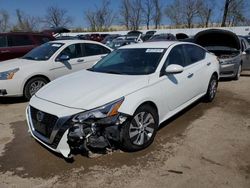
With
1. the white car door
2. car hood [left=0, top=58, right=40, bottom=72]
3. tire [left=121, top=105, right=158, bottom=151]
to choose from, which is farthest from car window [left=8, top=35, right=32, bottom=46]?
tire [left=121, top=105, right=158, bottom=151]

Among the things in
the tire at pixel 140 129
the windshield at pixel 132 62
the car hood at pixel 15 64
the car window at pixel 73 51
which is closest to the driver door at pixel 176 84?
the windshield at pixel 132 62

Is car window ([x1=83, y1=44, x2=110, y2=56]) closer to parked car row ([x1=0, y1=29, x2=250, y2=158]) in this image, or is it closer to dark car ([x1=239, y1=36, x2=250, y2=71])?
parked car row ([x1=0, y1=29, x2=250, y2=158])

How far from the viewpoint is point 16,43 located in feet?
33.5

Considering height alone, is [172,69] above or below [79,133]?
above

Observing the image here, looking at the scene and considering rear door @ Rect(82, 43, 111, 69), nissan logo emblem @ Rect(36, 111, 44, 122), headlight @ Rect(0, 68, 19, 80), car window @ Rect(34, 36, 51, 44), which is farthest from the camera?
car window @ Rect(34, 36, 51, 44)

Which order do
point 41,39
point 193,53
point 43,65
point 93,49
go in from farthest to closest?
point 41,39 → point 93,49 → point 43,65 → point 193,53

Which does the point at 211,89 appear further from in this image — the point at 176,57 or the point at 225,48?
the point at 225,48

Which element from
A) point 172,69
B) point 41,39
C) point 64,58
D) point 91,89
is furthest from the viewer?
point 41,39

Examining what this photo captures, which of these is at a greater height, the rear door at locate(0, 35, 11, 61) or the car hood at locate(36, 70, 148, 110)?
the car hood at locate(36, 70, 148, 110)

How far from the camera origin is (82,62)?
25.3 feet

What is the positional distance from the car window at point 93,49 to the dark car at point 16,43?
10.7ft

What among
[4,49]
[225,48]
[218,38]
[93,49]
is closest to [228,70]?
[225,48]

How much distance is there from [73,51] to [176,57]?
3620 millimetres

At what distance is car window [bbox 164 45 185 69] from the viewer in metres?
4.77
